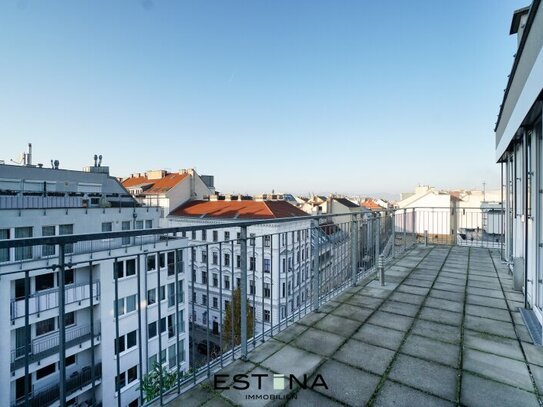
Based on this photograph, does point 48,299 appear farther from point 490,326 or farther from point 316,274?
point 490,326

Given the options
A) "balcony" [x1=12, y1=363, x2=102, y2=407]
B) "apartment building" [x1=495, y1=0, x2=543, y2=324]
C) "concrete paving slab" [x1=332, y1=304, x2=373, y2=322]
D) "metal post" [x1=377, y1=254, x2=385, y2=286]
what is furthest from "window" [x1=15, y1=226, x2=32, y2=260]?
"apartment building" [x1=495, y1=0, x2=543, y2=324]

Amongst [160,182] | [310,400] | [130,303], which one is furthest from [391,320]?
[160,182]

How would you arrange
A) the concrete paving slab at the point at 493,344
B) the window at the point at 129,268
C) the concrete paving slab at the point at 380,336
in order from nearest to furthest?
the concrete paving slab at the point at 493,344 < the concrete paving slab at the point at 380,336 < the window at the point at 129,268

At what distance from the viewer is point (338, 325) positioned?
11.3ft

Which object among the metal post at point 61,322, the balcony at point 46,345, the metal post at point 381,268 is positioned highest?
the metal post at point 61,322

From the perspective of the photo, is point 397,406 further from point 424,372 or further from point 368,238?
point 368,238

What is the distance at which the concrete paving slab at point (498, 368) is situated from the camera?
2.37 meters

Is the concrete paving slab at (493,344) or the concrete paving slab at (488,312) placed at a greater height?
the concrete paving slab at (493,344)

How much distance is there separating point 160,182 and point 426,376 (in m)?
38.8

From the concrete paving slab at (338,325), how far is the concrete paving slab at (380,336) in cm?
8

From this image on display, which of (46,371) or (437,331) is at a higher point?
(437,331)

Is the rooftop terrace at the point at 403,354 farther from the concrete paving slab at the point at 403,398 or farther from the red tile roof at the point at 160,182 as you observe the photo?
the red tile roof at the point at 160,182

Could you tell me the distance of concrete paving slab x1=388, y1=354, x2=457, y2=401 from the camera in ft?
7.45

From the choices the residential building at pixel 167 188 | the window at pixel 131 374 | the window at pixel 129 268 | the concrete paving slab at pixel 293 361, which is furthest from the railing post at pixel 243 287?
the residential building at pixel 167 188
